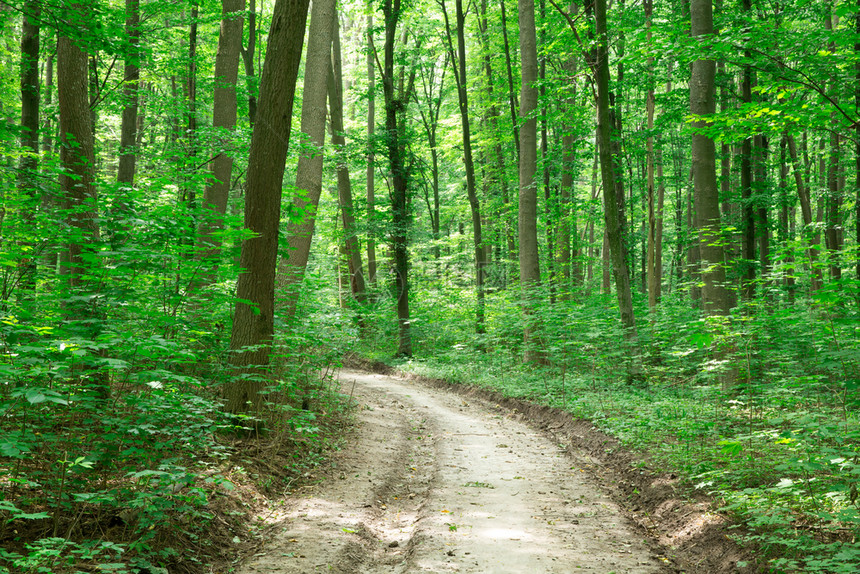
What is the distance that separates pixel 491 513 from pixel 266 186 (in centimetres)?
508

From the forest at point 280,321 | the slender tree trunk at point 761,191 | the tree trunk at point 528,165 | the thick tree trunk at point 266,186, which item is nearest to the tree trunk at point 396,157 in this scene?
the forest at point 280,321

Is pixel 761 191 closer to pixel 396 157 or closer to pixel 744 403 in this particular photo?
pixel 744 403

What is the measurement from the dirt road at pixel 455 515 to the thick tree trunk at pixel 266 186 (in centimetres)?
217

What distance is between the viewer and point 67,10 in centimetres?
611

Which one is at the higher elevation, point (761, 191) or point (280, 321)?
point (761, 191)

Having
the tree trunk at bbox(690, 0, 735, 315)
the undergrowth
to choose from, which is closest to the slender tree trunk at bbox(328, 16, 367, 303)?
the undergrowth

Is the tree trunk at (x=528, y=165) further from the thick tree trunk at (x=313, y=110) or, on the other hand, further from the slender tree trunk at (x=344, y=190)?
the slender tree trunk at (x=344, y=190)

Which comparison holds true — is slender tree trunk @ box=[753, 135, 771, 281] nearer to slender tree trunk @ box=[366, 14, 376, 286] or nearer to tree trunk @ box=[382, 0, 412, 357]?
tree trunk @ box=[382, 0, 412, 357]

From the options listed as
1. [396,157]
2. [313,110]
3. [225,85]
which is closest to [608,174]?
[313,110]

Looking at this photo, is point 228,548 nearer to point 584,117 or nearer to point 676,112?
point 676,112

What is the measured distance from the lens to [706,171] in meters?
10.8

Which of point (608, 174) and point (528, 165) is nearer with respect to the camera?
point (608, 174)

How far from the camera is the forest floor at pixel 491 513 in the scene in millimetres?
4410

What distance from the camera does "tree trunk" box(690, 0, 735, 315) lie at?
10367 millimetres
